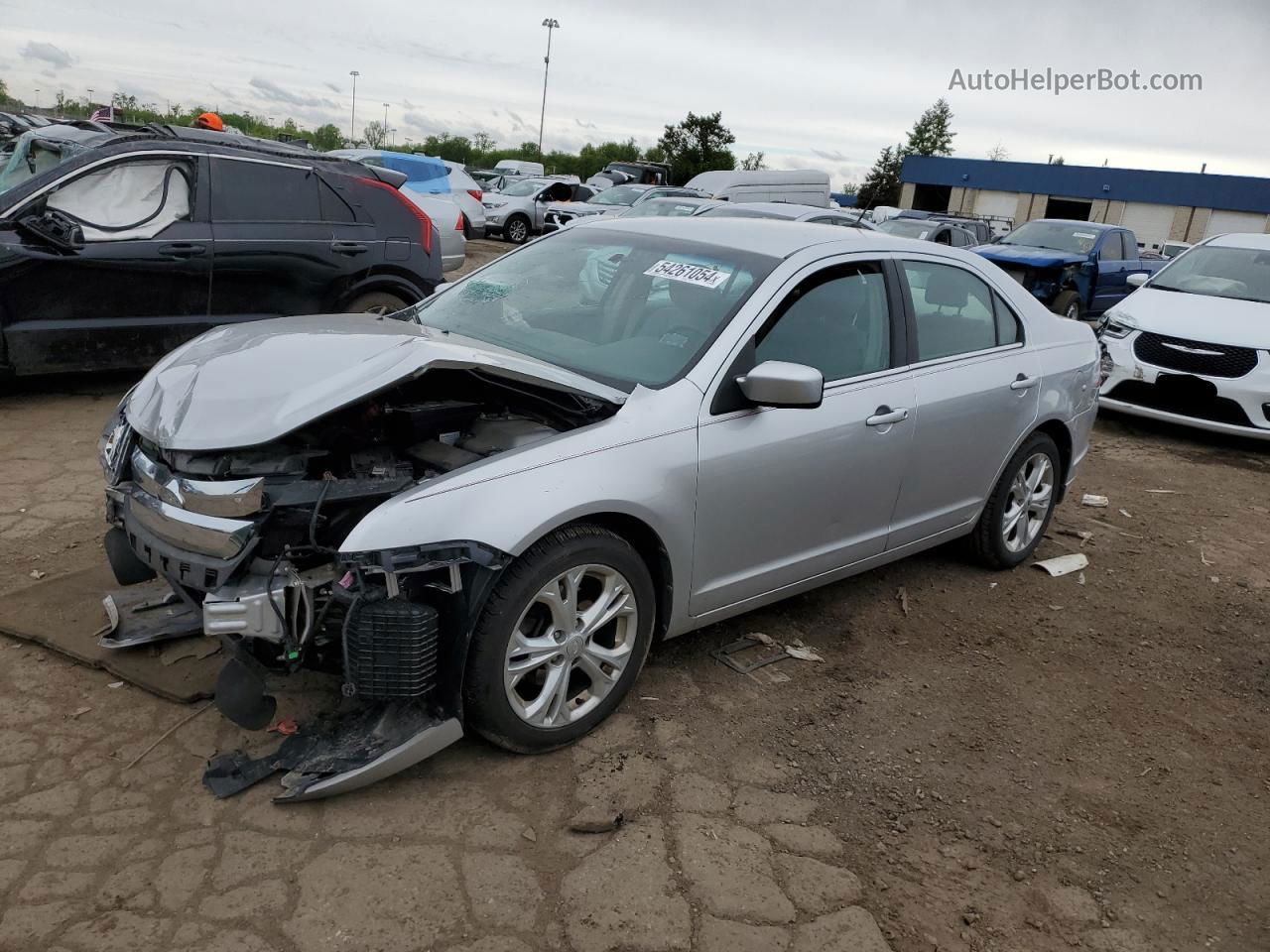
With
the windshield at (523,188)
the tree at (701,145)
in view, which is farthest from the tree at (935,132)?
the windshield at (523,188)

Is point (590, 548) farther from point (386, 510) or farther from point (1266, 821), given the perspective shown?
point (1266, 821)

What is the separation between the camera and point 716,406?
11.3ft

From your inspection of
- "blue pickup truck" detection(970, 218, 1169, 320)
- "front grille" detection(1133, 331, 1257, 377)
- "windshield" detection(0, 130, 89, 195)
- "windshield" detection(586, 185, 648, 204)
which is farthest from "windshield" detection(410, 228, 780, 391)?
"windshield" detection(586, 185, 648, 204)

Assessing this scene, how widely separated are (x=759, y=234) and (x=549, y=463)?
1.66 m

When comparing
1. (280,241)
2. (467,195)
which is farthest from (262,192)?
(467,195)

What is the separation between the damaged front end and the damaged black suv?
3741 mm

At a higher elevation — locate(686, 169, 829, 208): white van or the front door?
locate(686, 169, 829, 208): white van

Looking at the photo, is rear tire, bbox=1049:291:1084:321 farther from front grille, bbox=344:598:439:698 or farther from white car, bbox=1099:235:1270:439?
front grille, bbox=344:598:439:698

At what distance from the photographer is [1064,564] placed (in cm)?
548

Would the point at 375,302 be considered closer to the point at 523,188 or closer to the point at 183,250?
the point at 183,250

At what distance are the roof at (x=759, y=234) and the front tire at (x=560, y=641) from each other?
149 cm

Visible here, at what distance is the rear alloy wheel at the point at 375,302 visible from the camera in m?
7.39

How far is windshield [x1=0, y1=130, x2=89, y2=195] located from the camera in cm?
657

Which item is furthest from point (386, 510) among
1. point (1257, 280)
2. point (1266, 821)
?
point (1257, 280)
